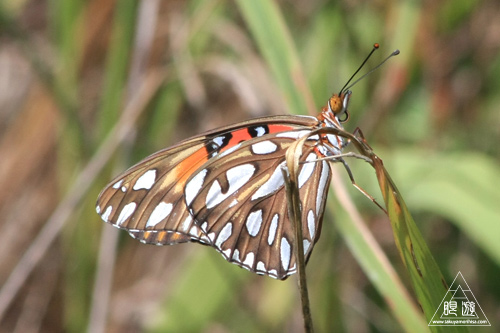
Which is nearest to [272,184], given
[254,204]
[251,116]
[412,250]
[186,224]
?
[254,204]

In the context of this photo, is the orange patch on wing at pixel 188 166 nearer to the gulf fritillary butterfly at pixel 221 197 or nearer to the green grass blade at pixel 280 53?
the gulf fritillary butterfly at pixel 221 197

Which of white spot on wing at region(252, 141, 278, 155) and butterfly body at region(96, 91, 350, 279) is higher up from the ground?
white spot on wing at region(252, 141, 278, 155)

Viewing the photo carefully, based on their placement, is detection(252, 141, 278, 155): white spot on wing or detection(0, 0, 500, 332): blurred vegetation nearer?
detection(252, 141, 278, 155): white spot on wing

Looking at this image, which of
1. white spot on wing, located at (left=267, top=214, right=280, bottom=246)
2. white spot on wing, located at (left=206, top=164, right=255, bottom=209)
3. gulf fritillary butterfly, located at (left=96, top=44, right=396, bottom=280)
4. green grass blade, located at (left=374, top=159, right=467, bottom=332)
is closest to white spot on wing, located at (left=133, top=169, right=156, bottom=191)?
gulf fritillary butterfly, located at (left=96, top=44, right=396, bottom=280)

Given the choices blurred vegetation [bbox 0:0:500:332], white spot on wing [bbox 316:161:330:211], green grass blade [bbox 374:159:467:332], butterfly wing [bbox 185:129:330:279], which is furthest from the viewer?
blurred vegetation [bbox 0:0:500:332]

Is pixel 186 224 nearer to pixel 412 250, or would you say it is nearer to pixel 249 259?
pixel 249 259

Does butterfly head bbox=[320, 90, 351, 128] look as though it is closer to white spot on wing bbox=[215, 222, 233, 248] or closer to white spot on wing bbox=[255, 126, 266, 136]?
white spot on wing bbox=[255, 126, 266, 136]

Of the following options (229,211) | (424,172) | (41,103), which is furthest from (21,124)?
(424,172)

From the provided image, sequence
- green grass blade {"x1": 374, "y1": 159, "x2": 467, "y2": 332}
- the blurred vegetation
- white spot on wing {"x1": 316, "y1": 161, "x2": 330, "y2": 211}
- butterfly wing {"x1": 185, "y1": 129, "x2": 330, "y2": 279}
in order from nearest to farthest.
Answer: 1. green grass blade {"x1": 374, "y1": 159, "x2": 467, "y2": 332}
2. white spot on wing {"x1": 316, "y1": 161, "x2": 330, "y2": 211}
3. butterfly wing {"x1": 185, "y1": 129, "x2": 330, "y2": 279}
4. the blurred vegetation
